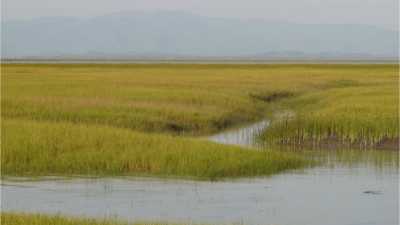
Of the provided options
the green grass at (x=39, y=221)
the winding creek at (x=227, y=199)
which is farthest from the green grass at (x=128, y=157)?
the green grass at (x=39, y=221)

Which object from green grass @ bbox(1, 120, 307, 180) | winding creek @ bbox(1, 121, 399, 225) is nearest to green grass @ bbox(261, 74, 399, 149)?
green grass @ bbox(1, 120, 307, 180)

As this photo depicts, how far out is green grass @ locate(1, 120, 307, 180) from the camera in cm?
1778

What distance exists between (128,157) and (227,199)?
3.75m

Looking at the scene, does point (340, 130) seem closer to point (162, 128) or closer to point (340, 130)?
point (340, 130)

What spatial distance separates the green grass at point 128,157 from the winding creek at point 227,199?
2.26 feet

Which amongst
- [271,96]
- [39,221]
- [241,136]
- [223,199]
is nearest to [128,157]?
[223,199]

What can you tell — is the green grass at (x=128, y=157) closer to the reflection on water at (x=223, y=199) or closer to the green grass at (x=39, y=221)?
the reflection on water at (x=223, y=199)

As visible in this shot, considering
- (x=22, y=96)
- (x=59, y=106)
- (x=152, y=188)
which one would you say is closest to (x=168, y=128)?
(x=59, y=106)

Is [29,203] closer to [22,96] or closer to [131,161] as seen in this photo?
[131,161]

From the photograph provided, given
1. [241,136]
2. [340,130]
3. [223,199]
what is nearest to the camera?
[223,199]

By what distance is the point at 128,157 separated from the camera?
718 inches

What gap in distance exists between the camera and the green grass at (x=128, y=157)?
58.3ft

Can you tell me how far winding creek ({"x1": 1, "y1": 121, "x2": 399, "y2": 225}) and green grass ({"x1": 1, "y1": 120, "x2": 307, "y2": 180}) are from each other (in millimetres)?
690

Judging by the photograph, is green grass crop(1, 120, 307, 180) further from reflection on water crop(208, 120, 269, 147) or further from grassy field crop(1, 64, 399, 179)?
reflection on water crop(208, 120, 269, 147)
